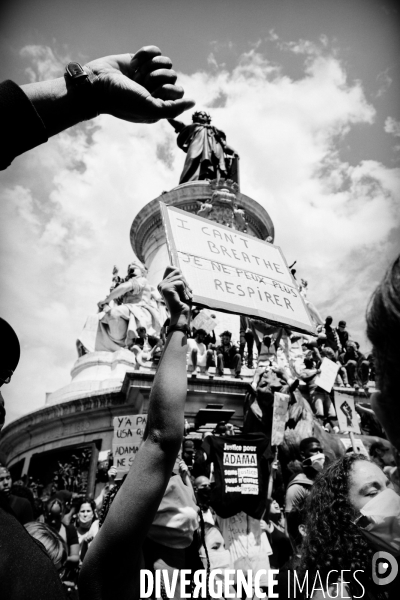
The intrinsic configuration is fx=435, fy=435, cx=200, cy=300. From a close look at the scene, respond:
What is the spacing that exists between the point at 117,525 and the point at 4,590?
41 centimetres

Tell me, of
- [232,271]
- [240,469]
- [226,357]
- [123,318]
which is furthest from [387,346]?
[123,318]

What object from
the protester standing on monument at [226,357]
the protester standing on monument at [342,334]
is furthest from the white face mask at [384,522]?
the protester standing on monument at [342,334]

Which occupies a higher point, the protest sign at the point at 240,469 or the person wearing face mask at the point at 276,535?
the protest sign at the point at 240,469

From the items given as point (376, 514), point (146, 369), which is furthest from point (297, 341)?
point (376, 514)

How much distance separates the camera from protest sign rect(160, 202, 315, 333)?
320 centimetres

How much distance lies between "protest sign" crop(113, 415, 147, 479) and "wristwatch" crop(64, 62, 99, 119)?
14.6 ft

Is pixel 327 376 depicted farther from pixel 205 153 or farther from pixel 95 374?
pixel 205 153

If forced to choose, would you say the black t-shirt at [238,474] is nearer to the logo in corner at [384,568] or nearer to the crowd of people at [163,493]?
the crowd of people at [163,493]

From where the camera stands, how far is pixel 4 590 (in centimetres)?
97

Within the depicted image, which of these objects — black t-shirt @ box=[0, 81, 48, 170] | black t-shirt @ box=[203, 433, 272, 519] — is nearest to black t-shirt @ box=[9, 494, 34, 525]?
black t-shirt @ box=[203, 433, 272, 519]

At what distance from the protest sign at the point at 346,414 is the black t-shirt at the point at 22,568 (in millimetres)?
7799

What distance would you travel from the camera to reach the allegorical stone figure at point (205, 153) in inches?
822

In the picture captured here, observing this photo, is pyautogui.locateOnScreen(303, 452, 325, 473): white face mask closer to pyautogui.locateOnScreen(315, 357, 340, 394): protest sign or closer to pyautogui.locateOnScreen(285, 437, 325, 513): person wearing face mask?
pyautogui.locateOnScreen(285, 437, 325, 513): person wearing face mask

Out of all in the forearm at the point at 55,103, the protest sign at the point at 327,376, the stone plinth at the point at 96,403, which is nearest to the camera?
the forearm at the point at 55,103
